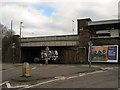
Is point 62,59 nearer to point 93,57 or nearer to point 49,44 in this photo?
point 49,44

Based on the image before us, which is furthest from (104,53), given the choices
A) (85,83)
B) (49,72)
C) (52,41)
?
(85,83)

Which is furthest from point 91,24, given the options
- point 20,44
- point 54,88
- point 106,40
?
point 54,88

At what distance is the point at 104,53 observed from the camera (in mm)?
Answer: 52094

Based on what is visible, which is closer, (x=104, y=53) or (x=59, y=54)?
(x=104, y=53)

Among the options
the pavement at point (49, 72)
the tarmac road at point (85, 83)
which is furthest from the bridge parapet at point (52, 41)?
the tarmac road at point (85, 83)

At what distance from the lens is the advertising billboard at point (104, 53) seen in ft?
166

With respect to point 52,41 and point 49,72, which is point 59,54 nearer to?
point 52,41

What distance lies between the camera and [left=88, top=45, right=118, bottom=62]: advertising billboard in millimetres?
50719

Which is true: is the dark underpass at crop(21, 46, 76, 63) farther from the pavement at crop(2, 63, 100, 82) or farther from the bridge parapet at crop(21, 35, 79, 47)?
the pavement at crop(2, 63, 100, 82)

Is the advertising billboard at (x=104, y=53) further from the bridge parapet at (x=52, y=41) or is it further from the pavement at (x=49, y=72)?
the pavement at (x=49, y=72)

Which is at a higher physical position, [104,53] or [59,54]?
[104,53]

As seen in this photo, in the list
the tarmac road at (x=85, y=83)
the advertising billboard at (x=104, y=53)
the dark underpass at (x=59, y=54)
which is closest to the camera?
the tarmac road at (x=85, y=83)

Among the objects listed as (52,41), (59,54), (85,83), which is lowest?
(85,83)

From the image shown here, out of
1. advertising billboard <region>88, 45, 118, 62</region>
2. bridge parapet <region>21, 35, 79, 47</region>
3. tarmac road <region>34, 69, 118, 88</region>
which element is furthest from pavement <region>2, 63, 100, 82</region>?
bridge parapet <region>21, 35, 79, 47</region>
